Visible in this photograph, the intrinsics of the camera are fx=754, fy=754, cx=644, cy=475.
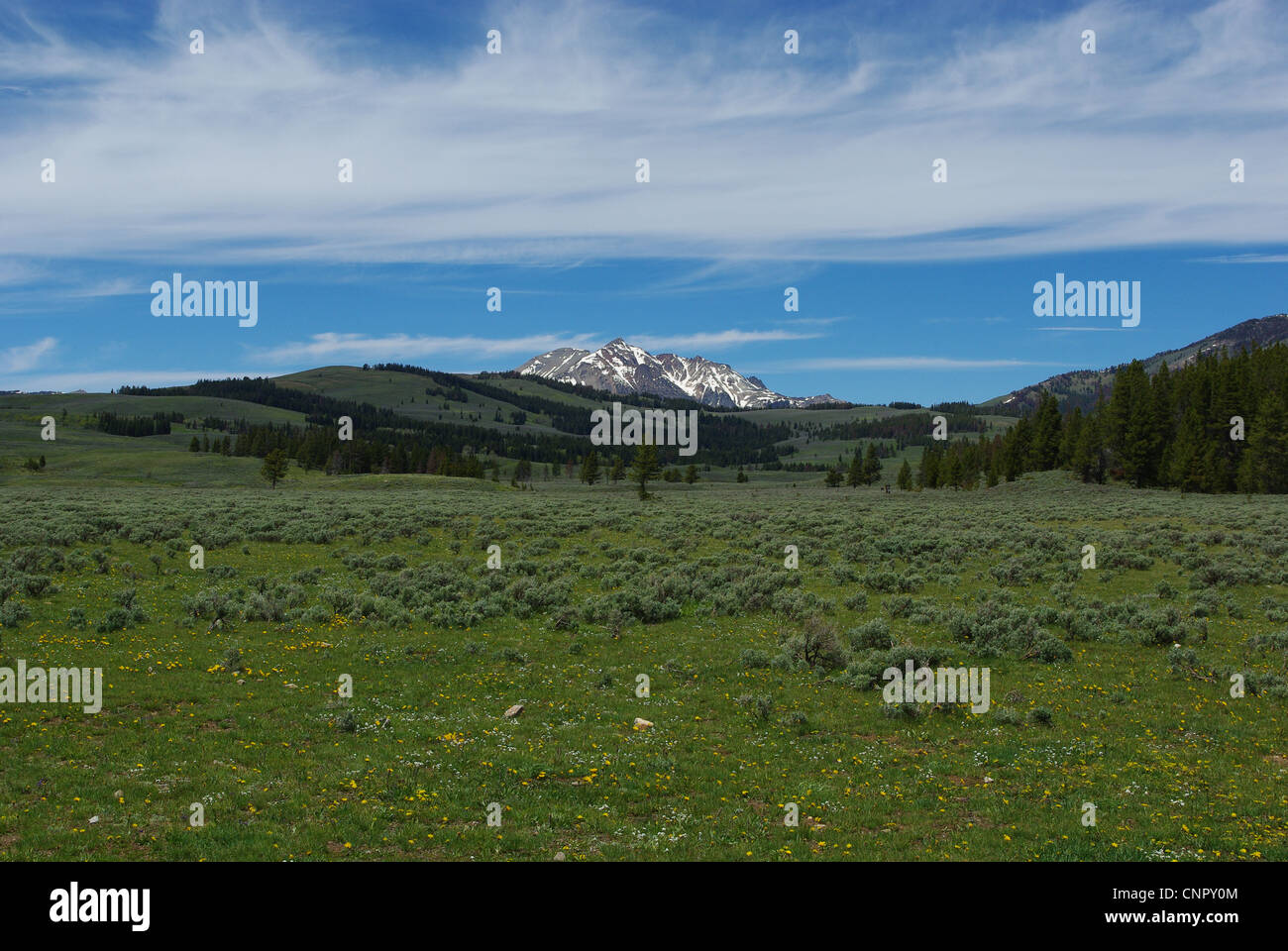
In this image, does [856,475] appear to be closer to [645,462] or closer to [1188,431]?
[1188,431]

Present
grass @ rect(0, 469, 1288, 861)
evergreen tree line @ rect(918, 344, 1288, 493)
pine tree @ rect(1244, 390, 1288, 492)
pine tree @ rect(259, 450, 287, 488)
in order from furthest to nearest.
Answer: pine tree @ rect(259, 450, 287, 488) → evergreen tree line @ rect(918, 344, 1288, 493) → pine tree @ rect(1244, 390, 1288, 492) → grass @ rect(0, 469, 1288, 861)

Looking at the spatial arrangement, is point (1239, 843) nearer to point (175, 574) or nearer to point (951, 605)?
point (951, 605)

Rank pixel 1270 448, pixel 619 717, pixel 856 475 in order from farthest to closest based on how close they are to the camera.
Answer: pixel 856 475
pixel 1270 448
pixel 619 717

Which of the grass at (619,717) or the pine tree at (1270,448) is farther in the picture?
the pine tree at (1270,448)

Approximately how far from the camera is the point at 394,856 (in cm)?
986

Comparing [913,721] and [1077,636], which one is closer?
[913,721]

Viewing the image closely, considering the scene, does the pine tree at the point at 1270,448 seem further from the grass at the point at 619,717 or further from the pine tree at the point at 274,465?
the pine tree at the point at 274,465

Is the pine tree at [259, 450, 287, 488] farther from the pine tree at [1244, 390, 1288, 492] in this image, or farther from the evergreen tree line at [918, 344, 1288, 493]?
the pine tree at [1244, 390, 1288, 492]

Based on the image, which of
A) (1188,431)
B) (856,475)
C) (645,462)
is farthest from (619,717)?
(856,475)

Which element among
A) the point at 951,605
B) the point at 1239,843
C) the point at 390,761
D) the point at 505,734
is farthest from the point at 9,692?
the point at 951,605

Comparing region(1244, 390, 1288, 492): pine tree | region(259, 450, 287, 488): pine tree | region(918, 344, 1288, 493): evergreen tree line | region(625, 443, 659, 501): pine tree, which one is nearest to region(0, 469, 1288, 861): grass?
region(1244, 390, 1288, 492): pine tree

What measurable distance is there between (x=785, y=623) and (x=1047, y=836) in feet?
45.6

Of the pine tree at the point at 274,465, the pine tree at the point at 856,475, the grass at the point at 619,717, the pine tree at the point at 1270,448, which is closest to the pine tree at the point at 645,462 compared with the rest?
the pine tree at the point at 274,465

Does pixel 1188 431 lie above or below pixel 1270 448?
above
